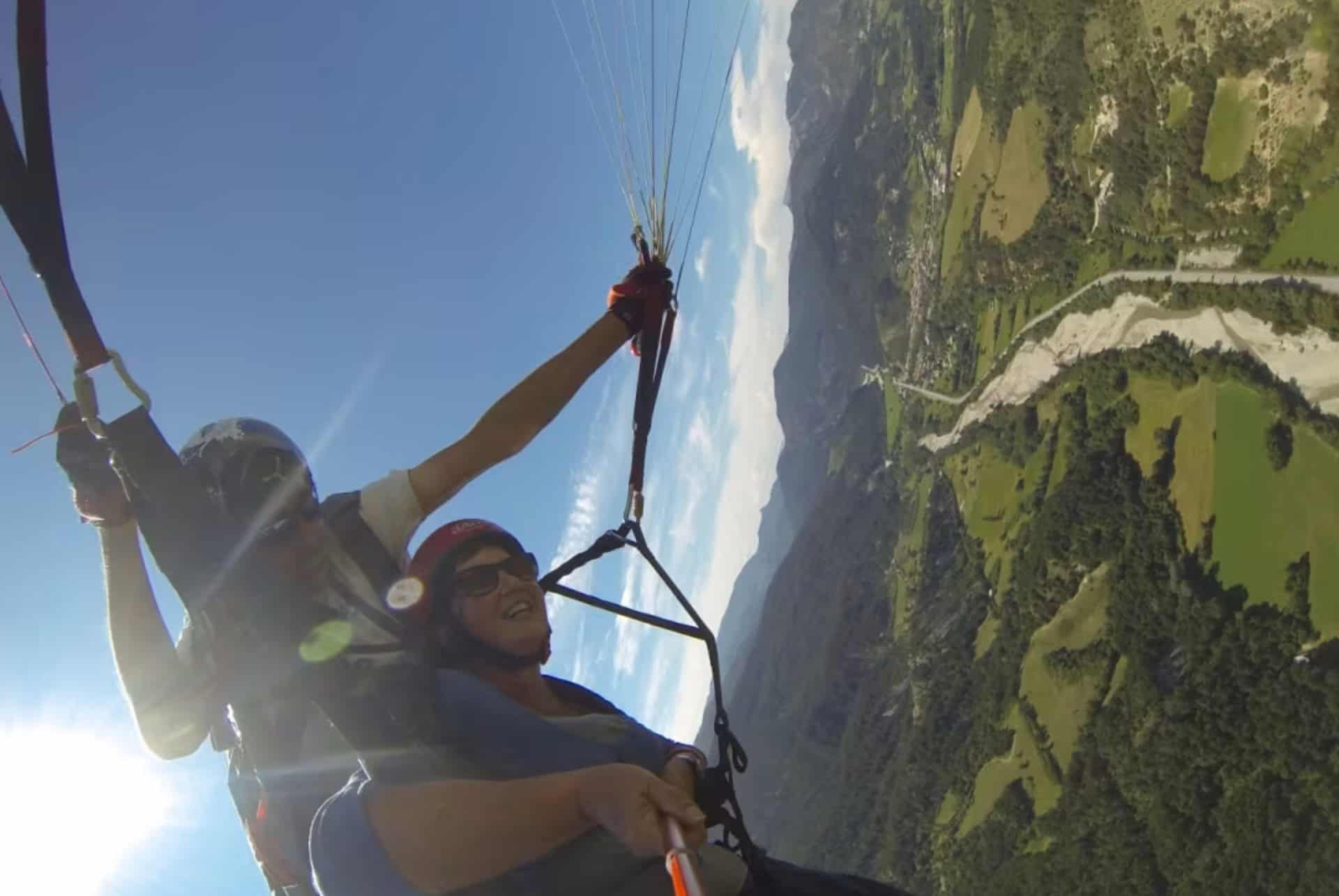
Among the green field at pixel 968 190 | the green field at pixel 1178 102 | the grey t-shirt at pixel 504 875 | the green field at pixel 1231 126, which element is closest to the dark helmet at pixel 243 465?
the grey t-shirt at pixel 504 875

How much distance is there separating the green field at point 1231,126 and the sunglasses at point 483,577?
5444cm

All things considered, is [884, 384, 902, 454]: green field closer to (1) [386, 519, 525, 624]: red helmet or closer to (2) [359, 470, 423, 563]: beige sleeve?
(2) [359, 470, 423, 563]: beige sleeve

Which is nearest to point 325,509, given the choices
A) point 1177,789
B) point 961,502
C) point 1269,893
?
point 1269,893

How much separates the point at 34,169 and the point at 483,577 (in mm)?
1658

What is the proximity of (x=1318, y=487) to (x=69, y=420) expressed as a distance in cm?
4535

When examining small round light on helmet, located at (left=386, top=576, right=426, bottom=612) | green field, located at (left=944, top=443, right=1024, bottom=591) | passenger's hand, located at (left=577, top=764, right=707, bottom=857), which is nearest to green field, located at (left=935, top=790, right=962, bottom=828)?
green field, located at (left=944, top=443, right=1024, bottom=591)

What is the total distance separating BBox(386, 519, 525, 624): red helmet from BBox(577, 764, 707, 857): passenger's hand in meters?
1.33

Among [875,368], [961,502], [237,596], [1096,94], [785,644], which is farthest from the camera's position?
[785,644]

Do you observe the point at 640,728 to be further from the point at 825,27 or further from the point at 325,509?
the point at 825,27

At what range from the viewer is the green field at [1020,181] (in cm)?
7006

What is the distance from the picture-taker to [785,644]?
13312 cm

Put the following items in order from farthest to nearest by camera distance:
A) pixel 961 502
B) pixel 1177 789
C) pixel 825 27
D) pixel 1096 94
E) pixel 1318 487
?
pixel 825 27, pixel 961 502, pixel 1096 94, pixel 1177 789, pixel 1318 487

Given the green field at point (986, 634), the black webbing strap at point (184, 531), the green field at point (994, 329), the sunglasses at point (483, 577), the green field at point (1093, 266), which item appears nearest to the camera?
the black webbing strap at point (184, 531)

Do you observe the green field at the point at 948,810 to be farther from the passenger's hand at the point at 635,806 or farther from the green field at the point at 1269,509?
the passenger's hand at the point at 635,806
